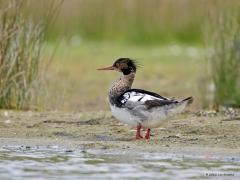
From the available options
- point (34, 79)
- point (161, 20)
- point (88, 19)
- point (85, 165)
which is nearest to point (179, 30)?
point (161, 20)

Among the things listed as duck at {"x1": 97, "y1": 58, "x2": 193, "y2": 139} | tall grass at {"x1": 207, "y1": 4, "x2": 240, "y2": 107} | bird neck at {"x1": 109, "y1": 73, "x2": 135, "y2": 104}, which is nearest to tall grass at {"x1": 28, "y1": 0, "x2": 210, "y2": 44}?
tall grass at {"x1": 207, "y1": 4, "x2": 240, "y2": 107}

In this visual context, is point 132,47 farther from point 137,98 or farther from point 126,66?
point 137,98

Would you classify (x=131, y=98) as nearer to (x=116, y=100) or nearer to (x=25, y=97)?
(x=116, y=100)

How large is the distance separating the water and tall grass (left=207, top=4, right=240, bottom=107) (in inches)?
151

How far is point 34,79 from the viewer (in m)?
12.0

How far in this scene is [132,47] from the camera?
21.4m

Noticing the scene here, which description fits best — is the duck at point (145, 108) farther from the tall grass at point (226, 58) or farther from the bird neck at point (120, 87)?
the tall grass at point (226, 58)

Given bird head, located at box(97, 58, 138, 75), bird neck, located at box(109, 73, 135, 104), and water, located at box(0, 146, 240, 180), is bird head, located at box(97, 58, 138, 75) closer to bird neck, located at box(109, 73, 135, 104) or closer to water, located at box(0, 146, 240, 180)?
bird neck, located at box(109, 73, 135, 104)

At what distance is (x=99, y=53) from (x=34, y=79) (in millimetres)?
8312

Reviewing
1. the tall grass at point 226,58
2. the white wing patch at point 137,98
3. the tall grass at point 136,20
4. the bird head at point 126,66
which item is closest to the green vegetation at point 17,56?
the bird head at point 126,66

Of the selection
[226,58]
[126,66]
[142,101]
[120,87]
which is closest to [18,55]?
[126,66]

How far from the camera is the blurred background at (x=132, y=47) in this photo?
12.4 m

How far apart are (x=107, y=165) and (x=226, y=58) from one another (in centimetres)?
473

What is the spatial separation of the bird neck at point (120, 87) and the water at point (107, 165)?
3.13 ft
